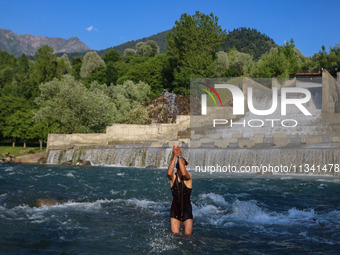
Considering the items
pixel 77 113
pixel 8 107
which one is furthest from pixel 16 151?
pixel 8 107

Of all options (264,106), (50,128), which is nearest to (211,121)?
(264,106)

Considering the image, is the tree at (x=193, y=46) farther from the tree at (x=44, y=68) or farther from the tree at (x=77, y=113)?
the tree at (x=44, y=68)

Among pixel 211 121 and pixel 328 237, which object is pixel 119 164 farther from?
pixel 328 237

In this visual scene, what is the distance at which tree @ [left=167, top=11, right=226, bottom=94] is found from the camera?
51.5m

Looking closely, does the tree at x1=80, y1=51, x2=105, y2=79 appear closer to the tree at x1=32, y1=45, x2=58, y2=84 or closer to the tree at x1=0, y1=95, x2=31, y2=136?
the tree at x1=32, y1=45, x2=58, y2=84

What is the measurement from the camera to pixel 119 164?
2859cm

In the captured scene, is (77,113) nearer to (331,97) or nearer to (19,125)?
(19,125)

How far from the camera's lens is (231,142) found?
27.5 metres

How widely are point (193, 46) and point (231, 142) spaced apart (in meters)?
30.5

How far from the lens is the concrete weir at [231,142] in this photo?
71.6 ft

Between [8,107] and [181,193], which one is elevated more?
[8,107]

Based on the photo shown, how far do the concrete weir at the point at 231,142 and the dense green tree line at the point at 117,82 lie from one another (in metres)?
5.02

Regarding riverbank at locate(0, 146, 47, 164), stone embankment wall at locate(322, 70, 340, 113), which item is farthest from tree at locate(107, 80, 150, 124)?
stone embankment wall at locate(322, 70, 340, 113)

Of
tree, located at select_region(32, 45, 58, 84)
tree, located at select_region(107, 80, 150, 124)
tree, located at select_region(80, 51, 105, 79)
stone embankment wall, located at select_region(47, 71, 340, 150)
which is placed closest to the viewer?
stone embankment wall, located at select_region(47, 71, 340, 150)
